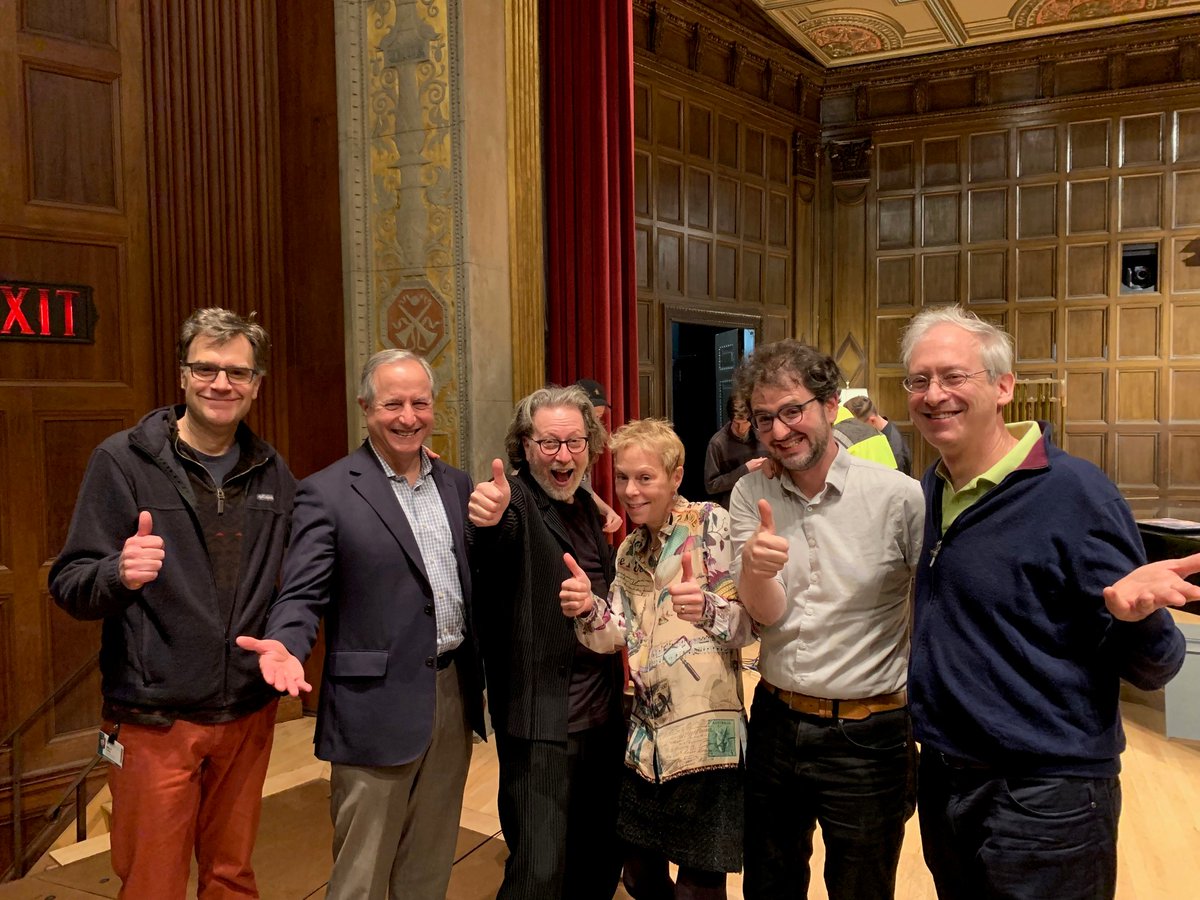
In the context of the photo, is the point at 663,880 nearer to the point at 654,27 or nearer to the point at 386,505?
the point at 386,505

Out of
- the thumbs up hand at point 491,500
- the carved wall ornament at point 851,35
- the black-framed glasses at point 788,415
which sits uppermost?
the carved wall ornament at point 851,35

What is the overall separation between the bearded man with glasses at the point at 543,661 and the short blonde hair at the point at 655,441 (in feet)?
0.35

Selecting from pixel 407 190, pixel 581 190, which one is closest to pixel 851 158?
pixel 581 190

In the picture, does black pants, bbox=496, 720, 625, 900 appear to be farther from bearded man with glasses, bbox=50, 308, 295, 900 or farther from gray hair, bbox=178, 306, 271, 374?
gray hair, bbox=178, 306, 271, 374

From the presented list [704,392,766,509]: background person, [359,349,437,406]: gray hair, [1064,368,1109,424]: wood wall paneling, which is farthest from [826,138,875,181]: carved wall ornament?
[359,349,437,406]: gray hair

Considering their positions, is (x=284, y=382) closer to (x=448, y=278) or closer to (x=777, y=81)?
(x=448, y=278)

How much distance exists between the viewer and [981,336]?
5.18 ft

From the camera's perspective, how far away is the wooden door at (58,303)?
137 inches

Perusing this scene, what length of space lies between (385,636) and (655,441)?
76 cm

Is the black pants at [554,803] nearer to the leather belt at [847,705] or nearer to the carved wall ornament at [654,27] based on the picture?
the leather belt at [847,705]

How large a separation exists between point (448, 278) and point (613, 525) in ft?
5.72

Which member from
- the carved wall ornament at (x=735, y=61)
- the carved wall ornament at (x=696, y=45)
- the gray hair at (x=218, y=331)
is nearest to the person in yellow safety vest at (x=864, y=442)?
the gray hair at (x=218, y=331)

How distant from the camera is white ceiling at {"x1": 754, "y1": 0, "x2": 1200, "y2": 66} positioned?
286 inches

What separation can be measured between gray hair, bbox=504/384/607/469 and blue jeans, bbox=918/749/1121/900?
1096 millimetres
